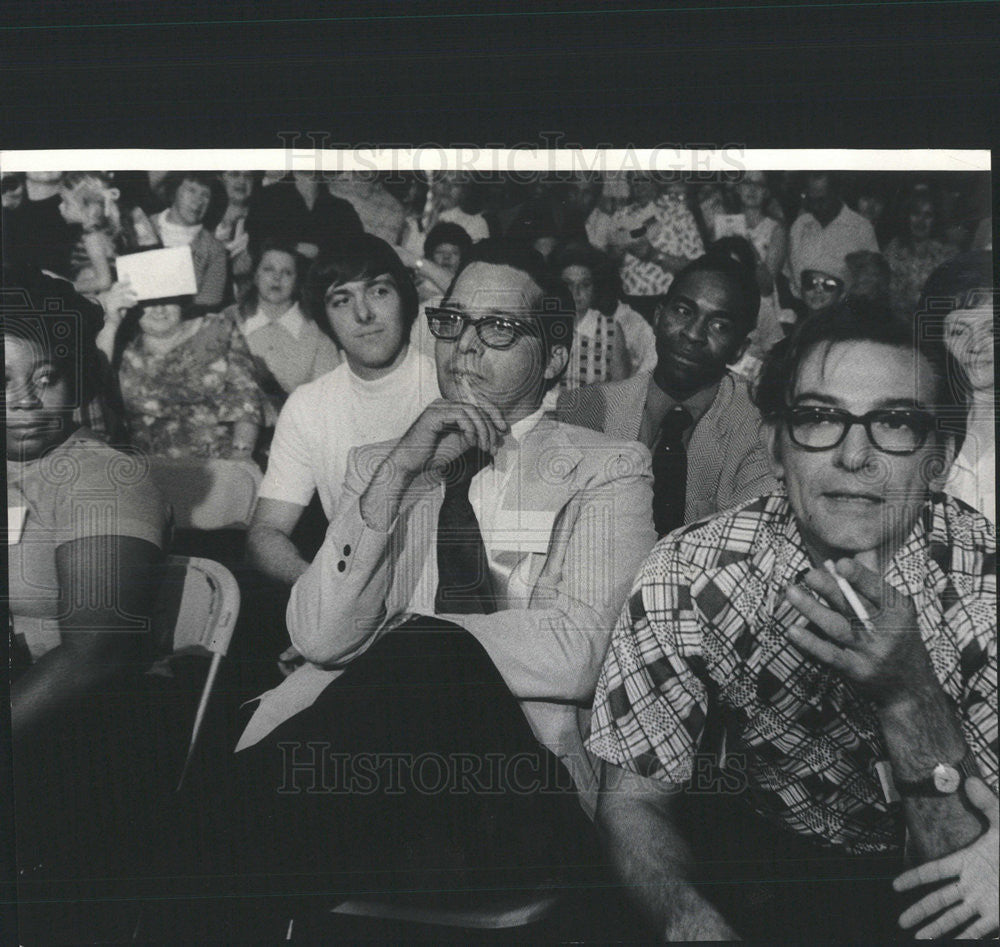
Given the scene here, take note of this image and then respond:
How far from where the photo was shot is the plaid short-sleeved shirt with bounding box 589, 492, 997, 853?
8.33ft

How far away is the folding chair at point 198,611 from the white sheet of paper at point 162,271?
66cm

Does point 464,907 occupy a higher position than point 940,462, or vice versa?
point 940,462

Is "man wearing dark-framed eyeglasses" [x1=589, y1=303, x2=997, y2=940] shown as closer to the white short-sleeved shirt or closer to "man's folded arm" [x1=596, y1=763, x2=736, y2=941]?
"man's folded arm" [x1=596, y1=763, x2=736, y2=941]

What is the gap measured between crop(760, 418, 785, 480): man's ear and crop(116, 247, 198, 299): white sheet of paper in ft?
4.69

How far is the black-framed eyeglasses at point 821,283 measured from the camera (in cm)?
253

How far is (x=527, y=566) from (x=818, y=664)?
29.5 inches

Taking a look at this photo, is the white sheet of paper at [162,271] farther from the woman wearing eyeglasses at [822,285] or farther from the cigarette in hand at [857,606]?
the cigarette in hand at [857,606]

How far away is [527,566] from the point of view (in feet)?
8.31

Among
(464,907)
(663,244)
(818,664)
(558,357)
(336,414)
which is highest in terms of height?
(663,244)

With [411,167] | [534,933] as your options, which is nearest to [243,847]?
[534,933]

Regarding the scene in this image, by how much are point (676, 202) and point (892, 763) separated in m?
1.46
